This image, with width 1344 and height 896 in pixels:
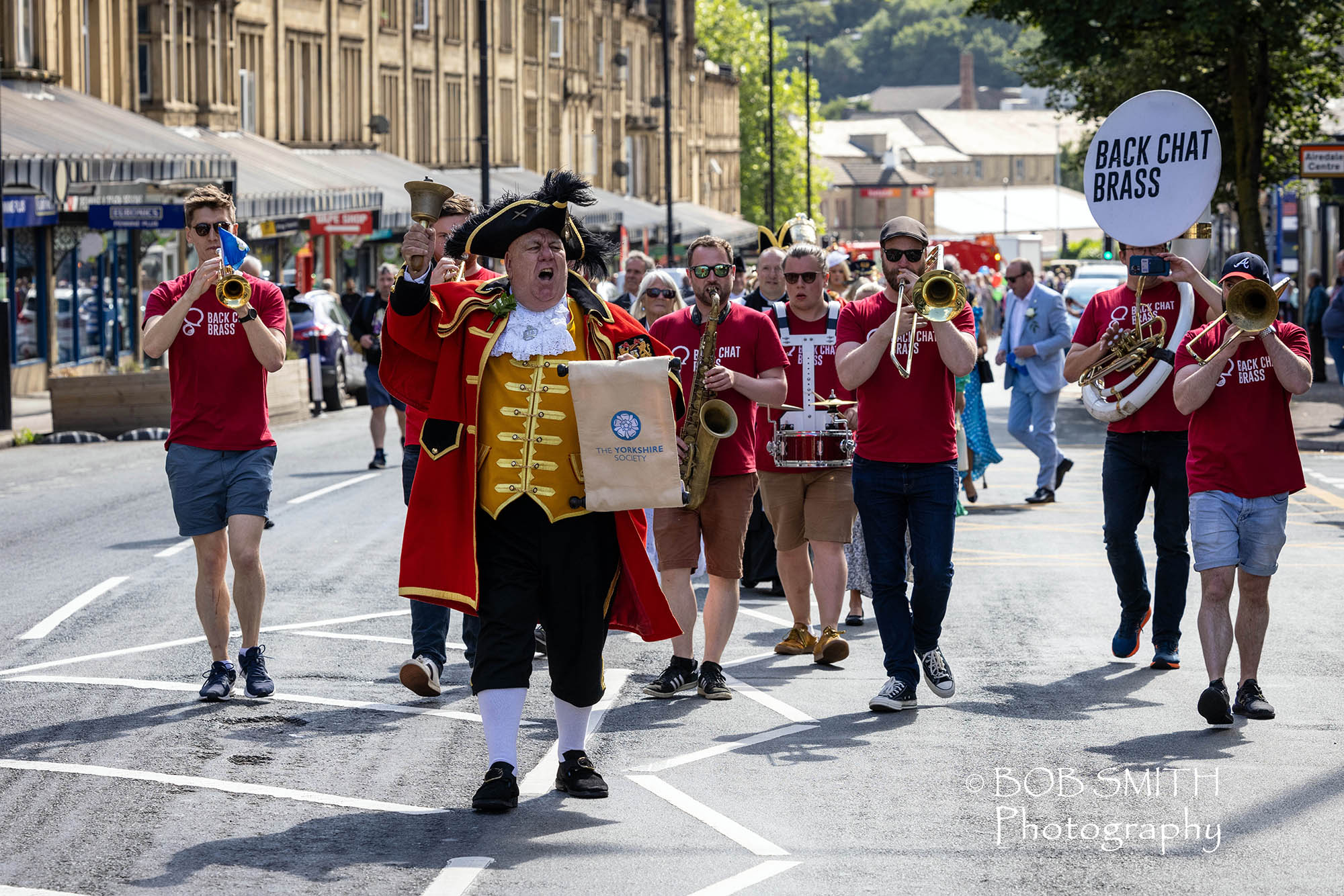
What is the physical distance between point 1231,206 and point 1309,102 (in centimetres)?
387

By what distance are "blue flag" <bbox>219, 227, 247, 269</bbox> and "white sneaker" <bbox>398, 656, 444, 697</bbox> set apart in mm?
1808

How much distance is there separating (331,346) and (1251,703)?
21.1m

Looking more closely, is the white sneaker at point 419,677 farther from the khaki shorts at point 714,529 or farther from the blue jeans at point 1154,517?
the blue jeans at point 1154,517

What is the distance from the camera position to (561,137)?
60.4 meters

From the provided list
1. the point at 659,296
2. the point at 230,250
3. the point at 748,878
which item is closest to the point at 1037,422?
the point at 659,296

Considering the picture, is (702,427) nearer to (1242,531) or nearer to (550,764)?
(550,764)

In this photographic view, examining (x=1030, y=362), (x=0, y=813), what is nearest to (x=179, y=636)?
(x=0, y=813)

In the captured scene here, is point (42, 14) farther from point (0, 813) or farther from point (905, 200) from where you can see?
point (905, 200)

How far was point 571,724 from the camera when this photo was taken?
656cm

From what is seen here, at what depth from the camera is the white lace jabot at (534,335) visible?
6473 millimetres

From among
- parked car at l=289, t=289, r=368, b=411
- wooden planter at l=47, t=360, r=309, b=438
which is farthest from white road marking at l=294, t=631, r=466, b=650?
parked car at l=289, t=289, r=368, b=411

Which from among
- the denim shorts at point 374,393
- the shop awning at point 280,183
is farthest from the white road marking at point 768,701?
the shop awning at point 280,183

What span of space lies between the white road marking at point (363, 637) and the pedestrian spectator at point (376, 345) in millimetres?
1044

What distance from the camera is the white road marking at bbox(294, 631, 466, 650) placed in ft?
31.1
